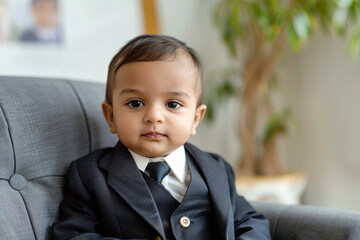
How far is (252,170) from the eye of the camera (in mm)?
2213

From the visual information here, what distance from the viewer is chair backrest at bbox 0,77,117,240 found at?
89 centimetres

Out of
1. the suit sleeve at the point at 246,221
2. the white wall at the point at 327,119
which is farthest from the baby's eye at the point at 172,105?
the white wall at the point at 327,119

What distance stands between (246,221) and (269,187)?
105 centimetres

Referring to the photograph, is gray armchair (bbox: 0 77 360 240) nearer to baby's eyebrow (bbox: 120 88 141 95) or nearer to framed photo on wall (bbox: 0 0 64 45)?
baby's eyebrow (bbox: 120 88 141 95)

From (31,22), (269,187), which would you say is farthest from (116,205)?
(269,187)

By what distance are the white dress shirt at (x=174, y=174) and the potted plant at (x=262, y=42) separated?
102cm

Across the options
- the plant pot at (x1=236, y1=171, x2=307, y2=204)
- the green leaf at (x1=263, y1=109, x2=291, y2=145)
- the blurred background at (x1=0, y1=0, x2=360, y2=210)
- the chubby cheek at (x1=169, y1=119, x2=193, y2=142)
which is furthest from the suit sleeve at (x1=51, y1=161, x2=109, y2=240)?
the green leaf at (x1=263, y1=109, x2=291, y2=145)

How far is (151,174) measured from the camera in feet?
3.17

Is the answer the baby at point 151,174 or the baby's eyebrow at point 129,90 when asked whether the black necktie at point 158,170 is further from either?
the baby's eyebrow at point 129,90

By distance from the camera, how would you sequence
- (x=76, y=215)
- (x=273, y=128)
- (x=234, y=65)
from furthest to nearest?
1. (x=234, y=65)
2. (x=273, y=128)
3. (x=76, y=215)

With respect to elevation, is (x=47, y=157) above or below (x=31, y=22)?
below

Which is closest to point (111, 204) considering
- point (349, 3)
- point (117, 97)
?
point (117, 97)

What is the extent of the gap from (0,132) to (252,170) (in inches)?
60.1

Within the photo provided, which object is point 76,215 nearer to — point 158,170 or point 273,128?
point 158,170
